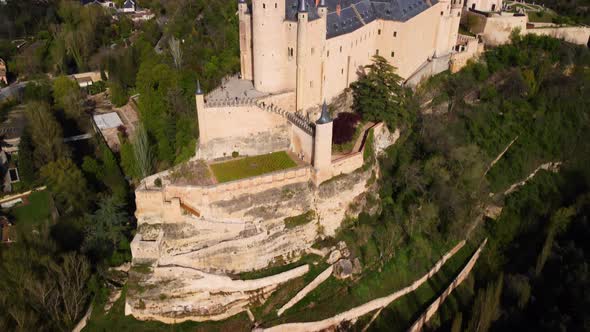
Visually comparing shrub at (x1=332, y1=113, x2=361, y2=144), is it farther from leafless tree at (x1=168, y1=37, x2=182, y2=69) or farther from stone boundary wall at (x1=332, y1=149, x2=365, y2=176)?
leafless tree at (x1=168, y1=37, x2=182, y2=69)

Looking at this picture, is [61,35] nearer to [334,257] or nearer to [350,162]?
[350,162]

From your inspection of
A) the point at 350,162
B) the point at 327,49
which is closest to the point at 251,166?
the point at 350,162

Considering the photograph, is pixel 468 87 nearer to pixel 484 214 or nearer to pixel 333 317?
pixel 484 214

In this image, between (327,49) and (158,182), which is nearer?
(158,182)

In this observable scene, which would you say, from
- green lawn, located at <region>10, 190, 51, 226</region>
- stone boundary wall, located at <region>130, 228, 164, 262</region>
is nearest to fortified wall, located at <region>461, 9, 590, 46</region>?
stone boundary wall, located at <region>130, 228, 164, 262</region>

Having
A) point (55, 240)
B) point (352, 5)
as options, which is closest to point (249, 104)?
point (352, 5)
